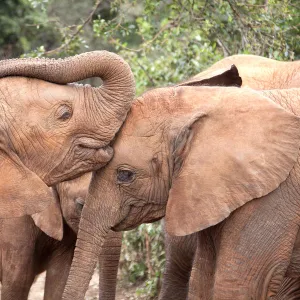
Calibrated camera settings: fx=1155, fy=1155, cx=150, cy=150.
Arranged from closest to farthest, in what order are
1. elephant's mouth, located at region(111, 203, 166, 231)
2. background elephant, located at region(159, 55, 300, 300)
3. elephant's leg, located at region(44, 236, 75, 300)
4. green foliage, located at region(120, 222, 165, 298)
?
1. elephant's mouth, located at region(111, 203, 166, 231)
2. background elephant, located at region(159, 55, 300, 300)
3. elephant's leg, located at region(44, 236, 75, 300)
4. green foliage, located at region(120, 222, 165, 298)

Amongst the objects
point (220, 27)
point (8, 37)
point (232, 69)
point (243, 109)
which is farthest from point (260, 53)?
point (8, 37)

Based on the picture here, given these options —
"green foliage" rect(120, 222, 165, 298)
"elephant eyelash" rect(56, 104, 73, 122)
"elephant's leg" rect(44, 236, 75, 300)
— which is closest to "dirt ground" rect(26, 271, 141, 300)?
"green foliage" rect(120, 222, 165, 298)

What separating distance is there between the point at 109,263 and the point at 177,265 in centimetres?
41

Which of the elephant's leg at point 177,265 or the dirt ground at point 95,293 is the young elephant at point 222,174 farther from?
→ the dirt ground at point 95,293

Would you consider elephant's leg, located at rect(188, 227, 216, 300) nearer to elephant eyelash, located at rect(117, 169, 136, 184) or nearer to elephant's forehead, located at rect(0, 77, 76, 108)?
elephant eyelash, located at rect(117, 169, 136, 184)

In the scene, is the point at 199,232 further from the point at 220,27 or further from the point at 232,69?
the point at 220,27

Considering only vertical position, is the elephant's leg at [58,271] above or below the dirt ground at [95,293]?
above

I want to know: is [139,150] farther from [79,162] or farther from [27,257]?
[27,257]

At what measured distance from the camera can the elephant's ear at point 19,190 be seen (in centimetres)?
552

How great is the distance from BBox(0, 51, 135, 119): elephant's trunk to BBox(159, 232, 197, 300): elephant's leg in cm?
141

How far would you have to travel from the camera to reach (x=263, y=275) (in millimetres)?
5301

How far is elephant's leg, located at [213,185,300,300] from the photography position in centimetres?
525

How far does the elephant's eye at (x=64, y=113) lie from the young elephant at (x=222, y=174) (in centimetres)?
26

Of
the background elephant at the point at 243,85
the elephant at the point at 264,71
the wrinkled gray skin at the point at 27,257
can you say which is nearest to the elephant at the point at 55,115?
the background elephant at the point at 243,85
